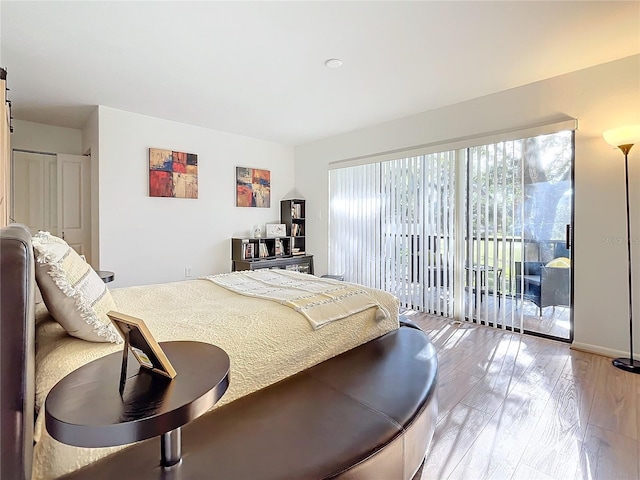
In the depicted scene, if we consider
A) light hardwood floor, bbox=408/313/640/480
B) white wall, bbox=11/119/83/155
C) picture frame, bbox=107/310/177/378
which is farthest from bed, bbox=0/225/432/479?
white wall, bbox=11/119/83/155

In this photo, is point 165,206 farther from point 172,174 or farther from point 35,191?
point 35,191

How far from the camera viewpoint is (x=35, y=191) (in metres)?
4.23

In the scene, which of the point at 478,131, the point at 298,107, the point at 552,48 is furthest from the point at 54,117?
the point at 552,48

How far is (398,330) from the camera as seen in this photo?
2129 millimetres

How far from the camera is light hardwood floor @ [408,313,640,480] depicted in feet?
4.89

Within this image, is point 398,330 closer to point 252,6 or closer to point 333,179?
point 252,6

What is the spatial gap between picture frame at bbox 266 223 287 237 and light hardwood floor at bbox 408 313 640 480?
3.18 m

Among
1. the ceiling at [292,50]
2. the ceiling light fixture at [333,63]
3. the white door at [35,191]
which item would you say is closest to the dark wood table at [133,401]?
the ceiling at [292,50]

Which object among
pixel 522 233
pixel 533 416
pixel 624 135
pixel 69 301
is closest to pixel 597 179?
pixel 624 135

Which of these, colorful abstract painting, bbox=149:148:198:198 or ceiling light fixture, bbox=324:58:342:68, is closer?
ceiling light fixture, bbox=324:58:342:68

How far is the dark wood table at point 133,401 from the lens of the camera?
0.67 metres

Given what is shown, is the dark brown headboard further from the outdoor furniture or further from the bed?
the outdoor furniture

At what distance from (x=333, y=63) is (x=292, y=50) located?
388mm

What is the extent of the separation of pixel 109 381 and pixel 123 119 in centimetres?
396
